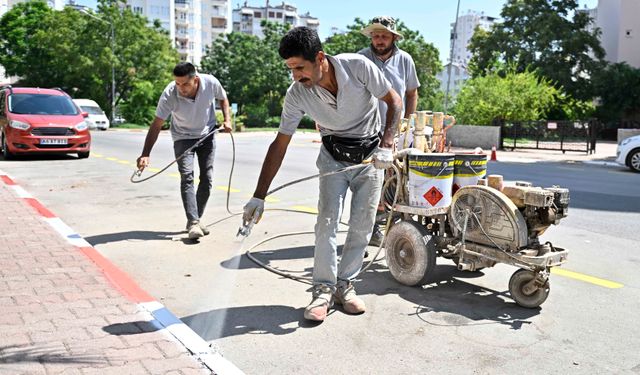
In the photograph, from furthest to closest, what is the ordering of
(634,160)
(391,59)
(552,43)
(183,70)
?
(552,43) < (634,160) < (183,70) < (391,59)

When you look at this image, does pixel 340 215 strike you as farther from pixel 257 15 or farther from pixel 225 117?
pixel 257 15

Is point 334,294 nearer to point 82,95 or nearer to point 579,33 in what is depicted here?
point 579,33

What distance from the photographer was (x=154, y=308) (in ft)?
14.0

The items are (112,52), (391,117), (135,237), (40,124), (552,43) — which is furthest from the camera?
(112,52)

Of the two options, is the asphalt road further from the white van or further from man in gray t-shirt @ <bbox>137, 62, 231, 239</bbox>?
the white van

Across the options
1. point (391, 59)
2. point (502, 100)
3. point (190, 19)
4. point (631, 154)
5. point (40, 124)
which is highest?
point (190, 19)

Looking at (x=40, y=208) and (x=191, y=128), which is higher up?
(x=191, y=128)

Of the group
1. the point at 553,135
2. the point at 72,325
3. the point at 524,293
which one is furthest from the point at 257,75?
the point at 72,325

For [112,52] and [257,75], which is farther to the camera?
[257,75]

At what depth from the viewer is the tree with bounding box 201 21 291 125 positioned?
55.3 metres

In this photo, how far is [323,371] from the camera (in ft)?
10.9

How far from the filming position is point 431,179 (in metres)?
4.63

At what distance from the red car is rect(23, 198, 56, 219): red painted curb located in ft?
21.6

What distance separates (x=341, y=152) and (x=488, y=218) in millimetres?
1163
